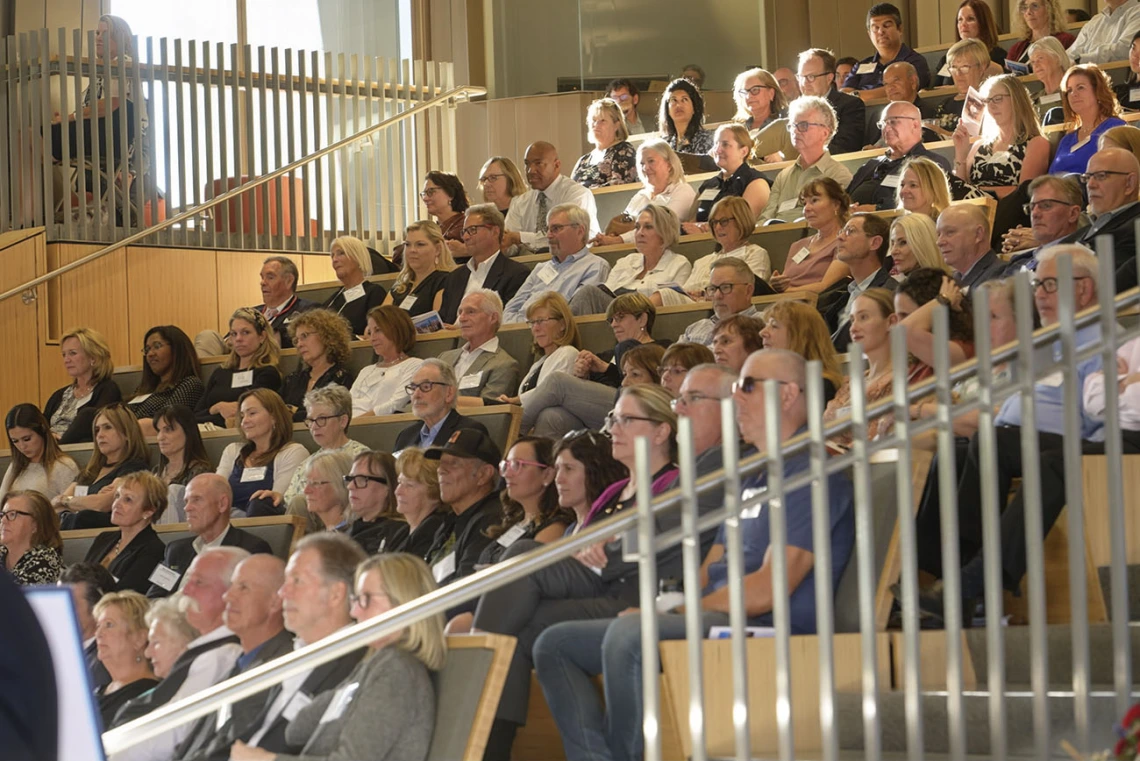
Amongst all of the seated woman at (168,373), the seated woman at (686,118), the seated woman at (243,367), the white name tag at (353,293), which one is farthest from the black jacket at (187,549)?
the seated woman at (686,118)

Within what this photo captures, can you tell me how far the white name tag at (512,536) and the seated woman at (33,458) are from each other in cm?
300

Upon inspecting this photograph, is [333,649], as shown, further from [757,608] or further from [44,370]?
[44,370]

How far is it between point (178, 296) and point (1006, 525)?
6542 mm

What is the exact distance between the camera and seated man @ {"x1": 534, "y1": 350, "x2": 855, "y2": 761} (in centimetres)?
324

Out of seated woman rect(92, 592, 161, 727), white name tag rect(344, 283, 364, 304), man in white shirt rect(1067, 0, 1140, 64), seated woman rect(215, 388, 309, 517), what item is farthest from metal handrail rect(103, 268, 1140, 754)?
man in white shirt rect(1067, 0, 1140, 64)

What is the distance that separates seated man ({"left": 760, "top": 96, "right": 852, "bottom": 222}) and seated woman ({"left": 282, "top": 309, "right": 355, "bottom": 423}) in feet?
6.64

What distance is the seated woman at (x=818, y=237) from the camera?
6.51 meters

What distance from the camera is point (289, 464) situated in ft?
20.3

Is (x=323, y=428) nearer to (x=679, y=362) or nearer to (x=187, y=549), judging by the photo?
(x=187, y=549)

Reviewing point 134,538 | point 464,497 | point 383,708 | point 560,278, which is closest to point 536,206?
point 560,278

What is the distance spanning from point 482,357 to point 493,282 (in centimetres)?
93

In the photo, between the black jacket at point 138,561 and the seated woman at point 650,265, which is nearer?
the black jacket at point 138,561

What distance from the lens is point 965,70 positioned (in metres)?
8.06

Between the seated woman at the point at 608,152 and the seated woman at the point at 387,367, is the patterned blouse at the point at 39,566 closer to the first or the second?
the seated woman at the point at 387,367
